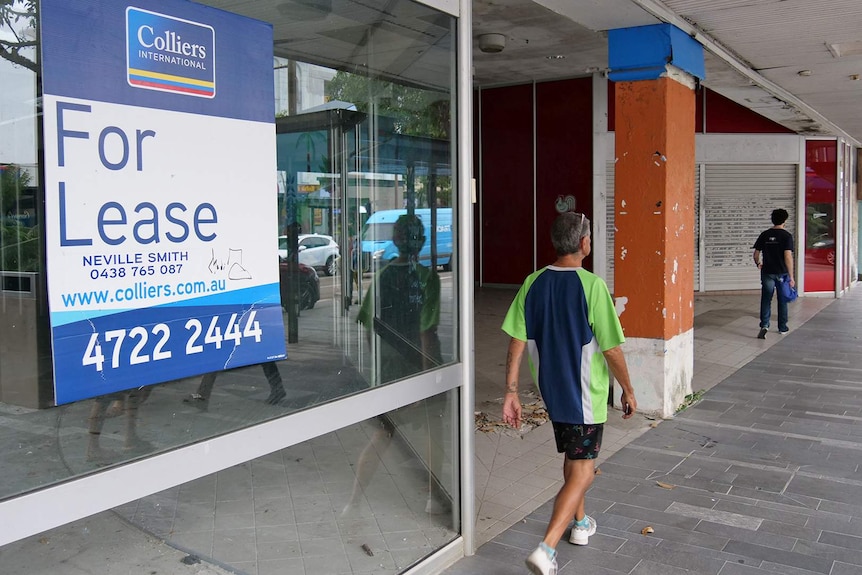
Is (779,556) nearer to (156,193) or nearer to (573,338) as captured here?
(573,338)

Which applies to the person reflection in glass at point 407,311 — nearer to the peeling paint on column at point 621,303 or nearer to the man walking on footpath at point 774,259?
the peeling paint on column at point 621,303

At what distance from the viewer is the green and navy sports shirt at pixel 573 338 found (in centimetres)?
360

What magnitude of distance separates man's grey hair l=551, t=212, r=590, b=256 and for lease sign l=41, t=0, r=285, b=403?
146cm

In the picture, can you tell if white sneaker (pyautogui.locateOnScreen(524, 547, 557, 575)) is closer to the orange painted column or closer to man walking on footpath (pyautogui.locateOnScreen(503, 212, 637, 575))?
man walking on footpath (pyautogui.locateOnScreen(503, 212, 637, 575))

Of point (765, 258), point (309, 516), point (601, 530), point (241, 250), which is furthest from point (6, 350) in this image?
point (765, 258)

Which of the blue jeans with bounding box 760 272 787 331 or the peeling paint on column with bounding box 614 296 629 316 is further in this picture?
the blue jeans with bounding box 760 272 787 331

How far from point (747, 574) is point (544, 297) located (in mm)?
1621

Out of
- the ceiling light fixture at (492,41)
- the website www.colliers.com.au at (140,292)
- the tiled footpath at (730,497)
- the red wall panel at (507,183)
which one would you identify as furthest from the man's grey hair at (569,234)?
the red wall panel at (507,183)

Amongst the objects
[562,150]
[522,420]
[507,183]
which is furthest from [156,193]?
[507,183]

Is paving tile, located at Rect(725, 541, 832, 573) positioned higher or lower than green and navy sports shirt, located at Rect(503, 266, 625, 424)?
lower

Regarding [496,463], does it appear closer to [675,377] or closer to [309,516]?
[309,516]

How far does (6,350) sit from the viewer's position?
2.22 meters

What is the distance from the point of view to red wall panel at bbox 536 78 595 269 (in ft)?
49.6

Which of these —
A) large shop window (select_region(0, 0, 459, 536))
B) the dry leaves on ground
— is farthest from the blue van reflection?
the dry leaves on ground
